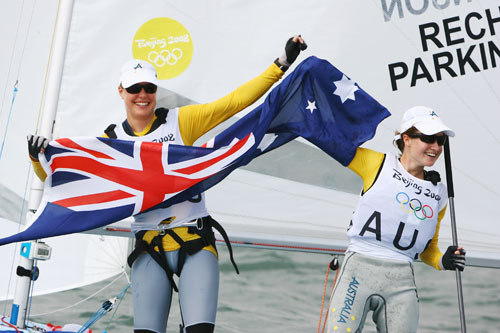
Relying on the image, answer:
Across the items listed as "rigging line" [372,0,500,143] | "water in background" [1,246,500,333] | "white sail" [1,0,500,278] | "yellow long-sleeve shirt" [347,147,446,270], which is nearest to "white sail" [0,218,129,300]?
"water in background" [1,246,500,333]

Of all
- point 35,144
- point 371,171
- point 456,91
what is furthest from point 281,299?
point 35,144

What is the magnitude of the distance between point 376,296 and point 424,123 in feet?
2.16

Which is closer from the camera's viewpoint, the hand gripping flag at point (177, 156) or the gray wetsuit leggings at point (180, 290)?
the gray wetsuit leggings at point (180, 290)

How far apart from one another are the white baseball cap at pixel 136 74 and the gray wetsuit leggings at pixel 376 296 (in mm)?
1039

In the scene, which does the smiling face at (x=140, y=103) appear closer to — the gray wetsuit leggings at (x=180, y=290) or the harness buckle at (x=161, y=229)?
the harness buckle at (x=161, y=229)

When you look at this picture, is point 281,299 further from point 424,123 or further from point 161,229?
point 424,123

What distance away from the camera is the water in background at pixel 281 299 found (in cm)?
650

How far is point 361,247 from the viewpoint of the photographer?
318 cm

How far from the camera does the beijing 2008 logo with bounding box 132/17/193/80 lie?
428 cm

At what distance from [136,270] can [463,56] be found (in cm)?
199

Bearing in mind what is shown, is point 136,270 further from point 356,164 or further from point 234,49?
point 234,49

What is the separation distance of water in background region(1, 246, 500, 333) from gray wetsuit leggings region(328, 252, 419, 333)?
120 inches

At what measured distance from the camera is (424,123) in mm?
3217

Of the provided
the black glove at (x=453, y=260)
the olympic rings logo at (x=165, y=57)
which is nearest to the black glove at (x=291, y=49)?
the black glove at (x=453, y=260)
